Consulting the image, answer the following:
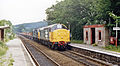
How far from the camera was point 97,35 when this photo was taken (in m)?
A: 24.6

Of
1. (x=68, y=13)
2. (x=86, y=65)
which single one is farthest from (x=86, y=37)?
(x=86, y=65)

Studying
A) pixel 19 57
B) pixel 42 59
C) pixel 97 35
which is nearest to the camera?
pixel 19 57

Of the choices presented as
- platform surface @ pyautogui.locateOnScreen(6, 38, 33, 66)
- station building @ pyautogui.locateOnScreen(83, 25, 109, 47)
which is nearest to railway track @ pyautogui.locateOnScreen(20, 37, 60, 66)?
platform surface @ pyautogui.locateOnScreen(6, 38, 33, 66)

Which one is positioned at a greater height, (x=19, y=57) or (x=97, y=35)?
(x=97, y=35)

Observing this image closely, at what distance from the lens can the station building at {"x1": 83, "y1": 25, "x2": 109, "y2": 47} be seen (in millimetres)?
22734

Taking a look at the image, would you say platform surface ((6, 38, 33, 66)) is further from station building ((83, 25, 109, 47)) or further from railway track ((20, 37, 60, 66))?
station building ((83, 25, 109, 47))

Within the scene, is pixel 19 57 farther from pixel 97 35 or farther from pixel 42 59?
pixel 97 35

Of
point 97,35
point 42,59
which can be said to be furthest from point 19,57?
point 97,35

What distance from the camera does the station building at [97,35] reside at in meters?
22.7

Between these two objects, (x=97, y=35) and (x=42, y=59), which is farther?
(x=97, y=35)

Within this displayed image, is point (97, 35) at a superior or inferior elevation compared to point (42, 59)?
superior

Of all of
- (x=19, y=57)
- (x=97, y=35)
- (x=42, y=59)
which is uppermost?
(x=97, y=35)

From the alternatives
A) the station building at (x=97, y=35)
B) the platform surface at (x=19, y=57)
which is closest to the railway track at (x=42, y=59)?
the platform surface at (x=19, y=57)

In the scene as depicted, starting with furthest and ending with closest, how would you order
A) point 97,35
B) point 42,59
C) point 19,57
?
point 97,35, point 42,59, point 19,57
